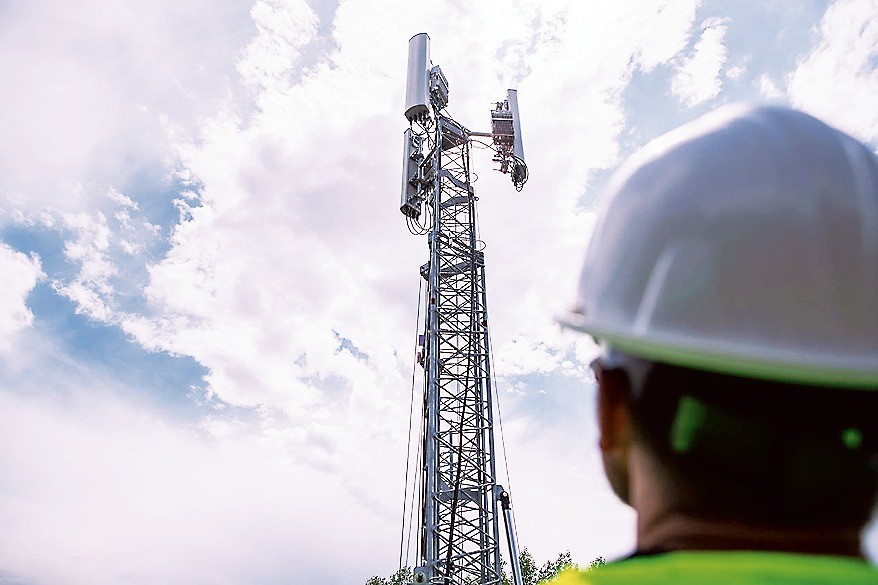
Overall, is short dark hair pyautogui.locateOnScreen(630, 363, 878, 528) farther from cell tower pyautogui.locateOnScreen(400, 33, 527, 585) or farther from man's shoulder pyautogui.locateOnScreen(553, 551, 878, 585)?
cell tower pyautogui.locateOnScreen(400, 33, 527, 585)

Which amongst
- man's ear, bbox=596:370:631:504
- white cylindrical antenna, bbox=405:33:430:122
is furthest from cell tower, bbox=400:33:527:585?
man's ear, bbox=596:370:631:504

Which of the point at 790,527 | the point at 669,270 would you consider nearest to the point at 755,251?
the point at 669,270

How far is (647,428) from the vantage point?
0.89m

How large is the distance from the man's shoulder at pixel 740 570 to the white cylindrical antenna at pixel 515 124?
16581 millimetres

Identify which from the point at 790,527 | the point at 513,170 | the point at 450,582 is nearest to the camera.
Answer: the point at 790,527

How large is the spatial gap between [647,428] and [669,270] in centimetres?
23

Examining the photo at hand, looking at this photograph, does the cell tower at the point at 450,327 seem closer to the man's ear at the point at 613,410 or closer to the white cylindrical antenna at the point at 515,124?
the white cylindrical antenna at the point at 515,124

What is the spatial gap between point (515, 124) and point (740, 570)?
1723cm

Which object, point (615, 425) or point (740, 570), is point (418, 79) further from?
point (740, 570)

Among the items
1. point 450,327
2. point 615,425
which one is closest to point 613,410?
point 615,425

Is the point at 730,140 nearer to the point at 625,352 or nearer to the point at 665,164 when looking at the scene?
the point at 665,164

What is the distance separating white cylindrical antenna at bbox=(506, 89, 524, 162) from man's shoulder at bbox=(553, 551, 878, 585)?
16.6 metres

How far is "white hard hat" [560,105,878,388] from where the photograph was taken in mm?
881

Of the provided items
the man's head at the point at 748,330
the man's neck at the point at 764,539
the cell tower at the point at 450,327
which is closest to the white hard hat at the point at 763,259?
the man's head at the point at 748,330
